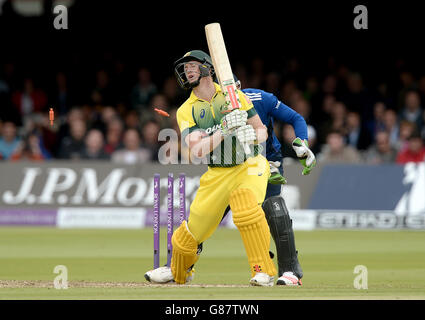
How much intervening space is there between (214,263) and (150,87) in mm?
6681

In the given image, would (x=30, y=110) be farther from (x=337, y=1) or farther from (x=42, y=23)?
(x=337, y=1)

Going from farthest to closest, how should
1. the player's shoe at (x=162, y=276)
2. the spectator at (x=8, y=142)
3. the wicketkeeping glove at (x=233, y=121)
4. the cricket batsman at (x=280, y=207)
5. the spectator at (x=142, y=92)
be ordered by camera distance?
the spectator at (x=142, y=92)
the spectator at (x=8, y=142)
the player's shoe at (x=162, y=276)
the cricket batsman at (x=280, y=207)
the wicketkeeping glove at (x=233, y=121)

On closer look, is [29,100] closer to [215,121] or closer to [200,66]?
[200,66]

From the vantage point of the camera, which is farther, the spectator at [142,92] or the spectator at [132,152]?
the spectator at [142,92]

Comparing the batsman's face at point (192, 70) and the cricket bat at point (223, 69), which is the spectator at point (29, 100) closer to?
the batsman's face at point (192, 70)

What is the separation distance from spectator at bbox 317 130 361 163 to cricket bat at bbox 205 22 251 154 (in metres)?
6.77

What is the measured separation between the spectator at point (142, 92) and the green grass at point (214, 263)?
317 cm

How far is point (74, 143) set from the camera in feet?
44.7

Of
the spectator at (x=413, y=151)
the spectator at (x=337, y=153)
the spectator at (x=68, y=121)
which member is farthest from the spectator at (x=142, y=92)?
the spectator at (x=413, y=151)

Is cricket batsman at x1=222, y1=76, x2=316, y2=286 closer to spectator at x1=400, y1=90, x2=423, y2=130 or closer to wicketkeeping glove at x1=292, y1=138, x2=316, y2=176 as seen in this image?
wicketkeeping glove at x1=292, y1=138, x2=316, y2=176

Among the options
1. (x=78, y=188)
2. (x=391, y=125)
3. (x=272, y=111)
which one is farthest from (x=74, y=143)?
(x=272, y=111)

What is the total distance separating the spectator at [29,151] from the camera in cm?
1374

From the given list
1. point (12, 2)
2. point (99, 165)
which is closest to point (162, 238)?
point (99, 165)

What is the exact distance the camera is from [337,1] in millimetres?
16203
